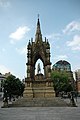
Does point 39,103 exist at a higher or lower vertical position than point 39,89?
lower

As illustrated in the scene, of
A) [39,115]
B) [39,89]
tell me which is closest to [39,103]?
[39,89]

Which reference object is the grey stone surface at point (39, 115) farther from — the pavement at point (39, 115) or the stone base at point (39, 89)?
the stone base at point (39, 89)

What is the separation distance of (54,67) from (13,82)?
181 feet

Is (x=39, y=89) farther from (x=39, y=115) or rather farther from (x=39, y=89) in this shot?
(x=39, y=115)

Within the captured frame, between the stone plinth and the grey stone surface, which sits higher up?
the stone plinth

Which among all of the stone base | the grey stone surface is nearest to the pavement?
the grey stone surface

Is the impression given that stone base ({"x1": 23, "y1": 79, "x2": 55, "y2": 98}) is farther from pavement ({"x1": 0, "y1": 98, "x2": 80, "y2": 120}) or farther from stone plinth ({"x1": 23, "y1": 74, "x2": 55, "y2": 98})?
pavement ({"x1": 0, "y1": 98, "x2": 80, "y2": 120})

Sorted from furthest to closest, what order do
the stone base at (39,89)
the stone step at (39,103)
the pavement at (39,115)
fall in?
1. the stone base at (39,89)
2. the stone step at (39,103)
3. the pavement at (39,115)

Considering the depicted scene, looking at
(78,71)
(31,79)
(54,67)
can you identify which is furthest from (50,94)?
(78,71)

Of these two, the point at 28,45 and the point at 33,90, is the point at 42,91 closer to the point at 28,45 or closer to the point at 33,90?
the point at 33,90

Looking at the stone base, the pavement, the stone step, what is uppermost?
the stone base

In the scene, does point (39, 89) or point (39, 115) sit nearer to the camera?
point (39, 115)

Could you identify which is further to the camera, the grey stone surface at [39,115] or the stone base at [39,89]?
the stone base at [39,89]

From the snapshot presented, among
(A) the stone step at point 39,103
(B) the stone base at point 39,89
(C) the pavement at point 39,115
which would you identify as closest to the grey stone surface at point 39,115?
(C) the pavement at point 39,115
